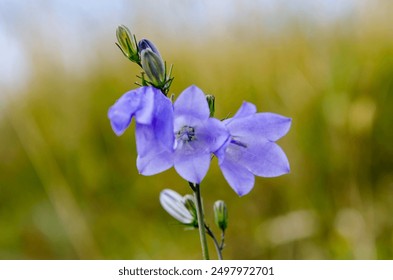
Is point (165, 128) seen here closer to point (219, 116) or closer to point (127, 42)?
point (127, 42)

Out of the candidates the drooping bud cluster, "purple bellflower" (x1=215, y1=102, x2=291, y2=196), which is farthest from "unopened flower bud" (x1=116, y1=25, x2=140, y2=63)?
"purple bellflower" (x1=215, y1=102, x2=291, y2=196)

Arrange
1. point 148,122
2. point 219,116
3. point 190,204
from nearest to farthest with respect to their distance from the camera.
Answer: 1. point 148,122
2. point 190,204
3. point 219,116

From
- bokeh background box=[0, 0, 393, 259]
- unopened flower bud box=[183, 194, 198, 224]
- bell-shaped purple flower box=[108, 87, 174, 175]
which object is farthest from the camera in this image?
bokeh background box=[0, 0, 393, 259]

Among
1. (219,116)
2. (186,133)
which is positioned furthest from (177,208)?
(219,116)

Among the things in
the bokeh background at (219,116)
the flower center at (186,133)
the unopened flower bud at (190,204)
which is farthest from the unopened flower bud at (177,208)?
the bokeh background at (219,116)

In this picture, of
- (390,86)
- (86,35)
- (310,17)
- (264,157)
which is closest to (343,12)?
(310,17)

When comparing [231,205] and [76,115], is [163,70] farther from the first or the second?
[76,115]

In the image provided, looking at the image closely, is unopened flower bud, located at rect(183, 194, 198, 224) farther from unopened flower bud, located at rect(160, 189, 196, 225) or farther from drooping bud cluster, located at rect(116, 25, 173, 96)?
drooping bud cluster, located at rect(116, 25, 173, 96)
